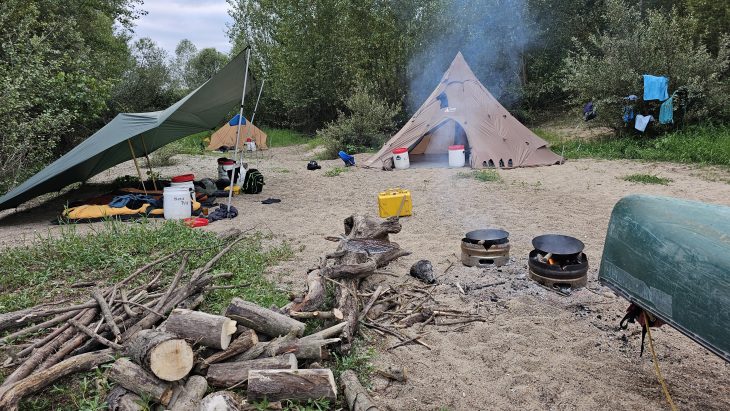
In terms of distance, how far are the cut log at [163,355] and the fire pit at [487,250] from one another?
2527mm

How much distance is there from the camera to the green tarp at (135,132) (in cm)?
644

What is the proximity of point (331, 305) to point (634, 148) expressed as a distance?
28.9ft

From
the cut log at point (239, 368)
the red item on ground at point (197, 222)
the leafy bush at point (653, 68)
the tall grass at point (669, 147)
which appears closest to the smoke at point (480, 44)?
the leafy bush at point (653, 68)

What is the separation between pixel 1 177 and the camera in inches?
295

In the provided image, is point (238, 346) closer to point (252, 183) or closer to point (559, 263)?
point (559, 263)

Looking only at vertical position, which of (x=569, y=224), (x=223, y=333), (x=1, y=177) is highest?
(x=1, y=177)

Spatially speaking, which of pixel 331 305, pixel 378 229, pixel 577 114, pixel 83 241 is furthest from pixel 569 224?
pixel 577 114

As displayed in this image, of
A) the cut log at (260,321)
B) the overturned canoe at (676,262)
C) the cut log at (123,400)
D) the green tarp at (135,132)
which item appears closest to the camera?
the overturned canoe at (676,262)

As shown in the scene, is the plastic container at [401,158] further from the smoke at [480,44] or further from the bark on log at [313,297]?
the bark on log at [313,297]

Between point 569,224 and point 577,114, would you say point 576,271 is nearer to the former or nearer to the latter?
point 569,224

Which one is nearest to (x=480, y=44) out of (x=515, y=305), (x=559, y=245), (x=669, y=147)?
(x=669, y=147)

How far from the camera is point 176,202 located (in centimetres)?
626

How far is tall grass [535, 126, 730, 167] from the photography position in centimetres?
845

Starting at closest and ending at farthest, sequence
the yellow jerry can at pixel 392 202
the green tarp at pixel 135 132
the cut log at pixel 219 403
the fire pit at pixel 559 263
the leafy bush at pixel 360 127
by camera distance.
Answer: the cut log at pixel 219 403 → the fire pit at pixel 559 263 → the yellow jerry can at pixel 392 202 → the green tarp at pixel 135 132 → the leafy bush at pixel 360 127
